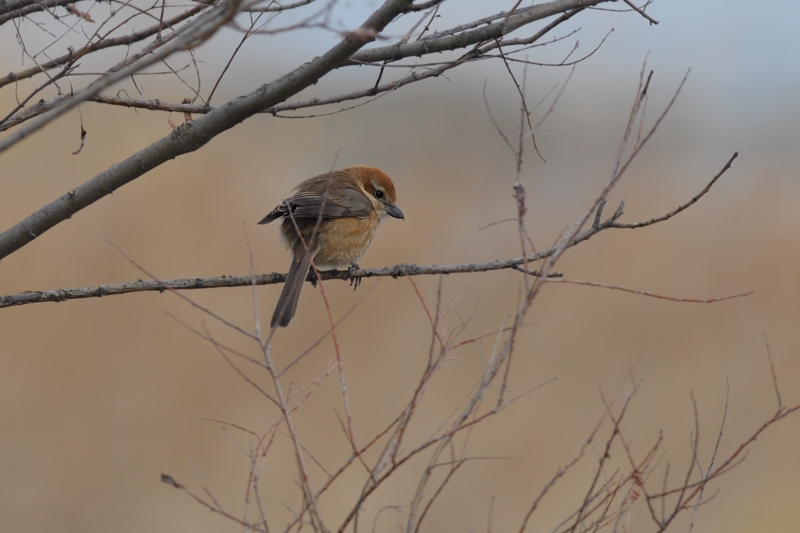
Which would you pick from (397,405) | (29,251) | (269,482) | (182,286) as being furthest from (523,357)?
(182,286)

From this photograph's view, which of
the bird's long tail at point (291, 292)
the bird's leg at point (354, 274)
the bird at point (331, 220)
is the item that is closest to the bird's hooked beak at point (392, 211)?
the bird at point (331, 220)

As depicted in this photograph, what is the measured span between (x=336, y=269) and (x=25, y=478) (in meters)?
6.35

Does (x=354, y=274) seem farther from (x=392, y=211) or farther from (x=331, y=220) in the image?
(x=392, y=211)

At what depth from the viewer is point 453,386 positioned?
1133 cm

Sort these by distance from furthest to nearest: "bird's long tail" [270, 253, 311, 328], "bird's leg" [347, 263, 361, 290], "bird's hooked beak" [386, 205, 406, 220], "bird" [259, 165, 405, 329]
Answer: "bird's hooked beak" [386, 205, 406, 220], "bird's leg" [347, 263, 361, 290], "bird" [259, 165, 405, 329], "bird's long tail" [270, 253, 311, 328]

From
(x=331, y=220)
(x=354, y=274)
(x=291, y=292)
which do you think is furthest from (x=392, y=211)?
(x=291, y=292)

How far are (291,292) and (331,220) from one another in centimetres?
84

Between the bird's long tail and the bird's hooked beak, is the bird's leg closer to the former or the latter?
the bird's long tail

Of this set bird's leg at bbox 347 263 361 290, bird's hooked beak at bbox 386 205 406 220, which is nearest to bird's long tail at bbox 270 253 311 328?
bird's leg at bbox 347 263 361 290

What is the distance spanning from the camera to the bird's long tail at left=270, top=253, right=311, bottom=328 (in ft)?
14.5

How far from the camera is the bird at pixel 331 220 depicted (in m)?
4.59

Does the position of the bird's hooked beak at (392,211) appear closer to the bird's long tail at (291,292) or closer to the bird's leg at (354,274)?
the bird's leg at (354,274)

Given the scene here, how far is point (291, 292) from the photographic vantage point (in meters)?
4.49

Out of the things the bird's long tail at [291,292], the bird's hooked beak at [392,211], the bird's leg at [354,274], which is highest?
the bird's hooked beak at [392,211]
